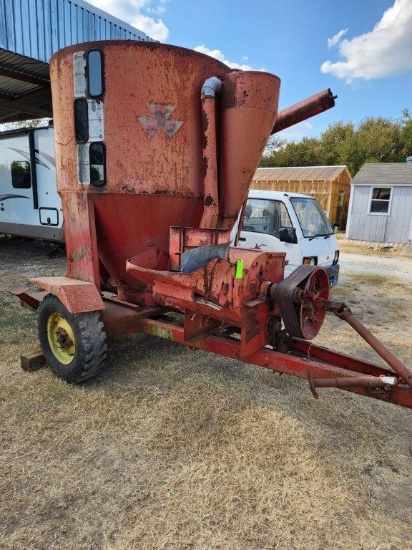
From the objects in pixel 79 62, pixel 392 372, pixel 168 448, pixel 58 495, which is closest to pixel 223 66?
pixel 79 62

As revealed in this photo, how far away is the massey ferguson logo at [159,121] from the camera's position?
347cm

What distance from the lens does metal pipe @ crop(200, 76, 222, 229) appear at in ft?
11.2

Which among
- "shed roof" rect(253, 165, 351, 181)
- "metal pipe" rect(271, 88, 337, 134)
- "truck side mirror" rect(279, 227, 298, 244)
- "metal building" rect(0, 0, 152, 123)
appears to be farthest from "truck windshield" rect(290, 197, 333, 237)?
"shed roof" rect(253, 165, 351, 181)

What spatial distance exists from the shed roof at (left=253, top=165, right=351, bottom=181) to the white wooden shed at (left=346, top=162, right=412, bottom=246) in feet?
10.5

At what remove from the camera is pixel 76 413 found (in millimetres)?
3287

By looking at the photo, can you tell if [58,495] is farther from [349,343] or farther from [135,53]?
[349,343]

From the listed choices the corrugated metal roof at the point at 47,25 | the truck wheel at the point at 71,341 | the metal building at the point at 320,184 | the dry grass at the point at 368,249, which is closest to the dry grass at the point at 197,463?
the truck wheel at the point at 71,341

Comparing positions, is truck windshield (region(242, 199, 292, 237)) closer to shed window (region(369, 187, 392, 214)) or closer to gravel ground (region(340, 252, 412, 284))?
gravel ground (region(340, 252, 412, 284))

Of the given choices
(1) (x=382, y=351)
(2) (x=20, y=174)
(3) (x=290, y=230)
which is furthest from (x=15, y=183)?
(1) (x=382, y=351)

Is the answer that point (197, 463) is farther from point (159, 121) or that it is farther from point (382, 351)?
point (159, 121)

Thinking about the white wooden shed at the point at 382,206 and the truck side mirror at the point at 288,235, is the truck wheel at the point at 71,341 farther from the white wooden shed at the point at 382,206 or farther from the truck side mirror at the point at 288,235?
the white wooden shed at the point at 382,206

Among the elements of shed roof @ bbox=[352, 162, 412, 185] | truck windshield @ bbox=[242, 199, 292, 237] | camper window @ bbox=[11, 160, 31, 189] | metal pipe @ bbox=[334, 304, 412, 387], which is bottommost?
metal pipe @ bbox=[334, 304, 412, 387]

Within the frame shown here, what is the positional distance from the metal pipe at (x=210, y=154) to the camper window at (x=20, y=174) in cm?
795

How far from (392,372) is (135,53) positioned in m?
3.15
